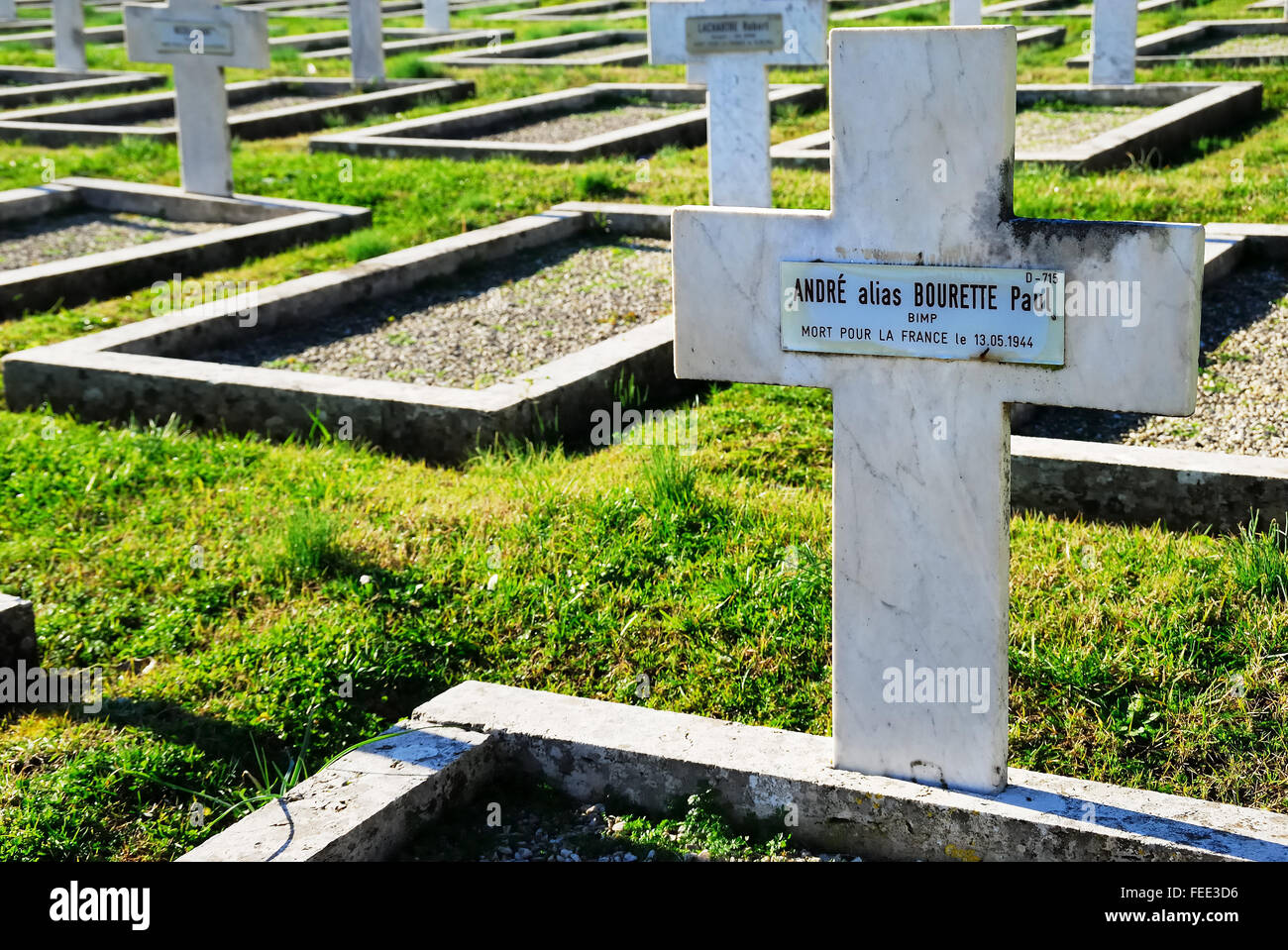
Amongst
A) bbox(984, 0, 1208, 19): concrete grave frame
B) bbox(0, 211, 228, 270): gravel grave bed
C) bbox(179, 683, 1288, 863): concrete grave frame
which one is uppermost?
bbox(984, 0, 1208, 19): concrete grave frame

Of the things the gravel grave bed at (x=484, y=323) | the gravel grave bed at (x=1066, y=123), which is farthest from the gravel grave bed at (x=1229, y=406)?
the gravel grave bed at (x=1066, y=123)

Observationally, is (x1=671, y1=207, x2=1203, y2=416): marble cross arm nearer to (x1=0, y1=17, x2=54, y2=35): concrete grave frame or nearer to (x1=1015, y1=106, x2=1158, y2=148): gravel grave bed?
(x1=1015, y1=106, x2=1158, y2=148): gravel grave bed

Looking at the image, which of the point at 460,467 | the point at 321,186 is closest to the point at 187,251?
the point at 321,186

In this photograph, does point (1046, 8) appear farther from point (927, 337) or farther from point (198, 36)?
point (927, 337)

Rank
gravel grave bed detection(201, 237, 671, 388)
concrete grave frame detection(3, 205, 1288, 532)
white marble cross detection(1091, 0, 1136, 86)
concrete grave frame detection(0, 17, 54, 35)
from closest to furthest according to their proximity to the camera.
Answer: concrete grave frame detection(3, 205, 1288, 532) < gravel grave bed detection(201, 237, 671, 388) < white marble cross detection(1091, 0, 1136, 86) < concrete grave frame detection(0, 17, 54, 35)

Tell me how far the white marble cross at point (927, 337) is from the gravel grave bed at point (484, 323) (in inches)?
134

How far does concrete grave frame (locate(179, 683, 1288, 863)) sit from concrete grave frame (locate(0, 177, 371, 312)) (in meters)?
5.39

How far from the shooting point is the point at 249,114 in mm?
14234

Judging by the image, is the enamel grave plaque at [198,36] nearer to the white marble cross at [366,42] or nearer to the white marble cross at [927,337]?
the white marble cross at [366,42]

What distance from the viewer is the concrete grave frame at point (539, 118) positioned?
1112 cm

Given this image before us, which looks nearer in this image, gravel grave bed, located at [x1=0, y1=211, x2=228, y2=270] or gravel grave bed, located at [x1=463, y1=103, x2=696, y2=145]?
gravel grave bed, located at [x1=0, y1=211, x2=228, y2=270]

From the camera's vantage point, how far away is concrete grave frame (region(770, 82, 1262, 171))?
9.44 metres

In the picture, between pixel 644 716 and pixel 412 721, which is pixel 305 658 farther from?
pixel 644 716

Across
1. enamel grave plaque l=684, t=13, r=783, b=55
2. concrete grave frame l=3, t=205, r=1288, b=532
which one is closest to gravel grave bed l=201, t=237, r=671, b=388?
concrete grave frame l=3, t=205, r=1288, b=532
